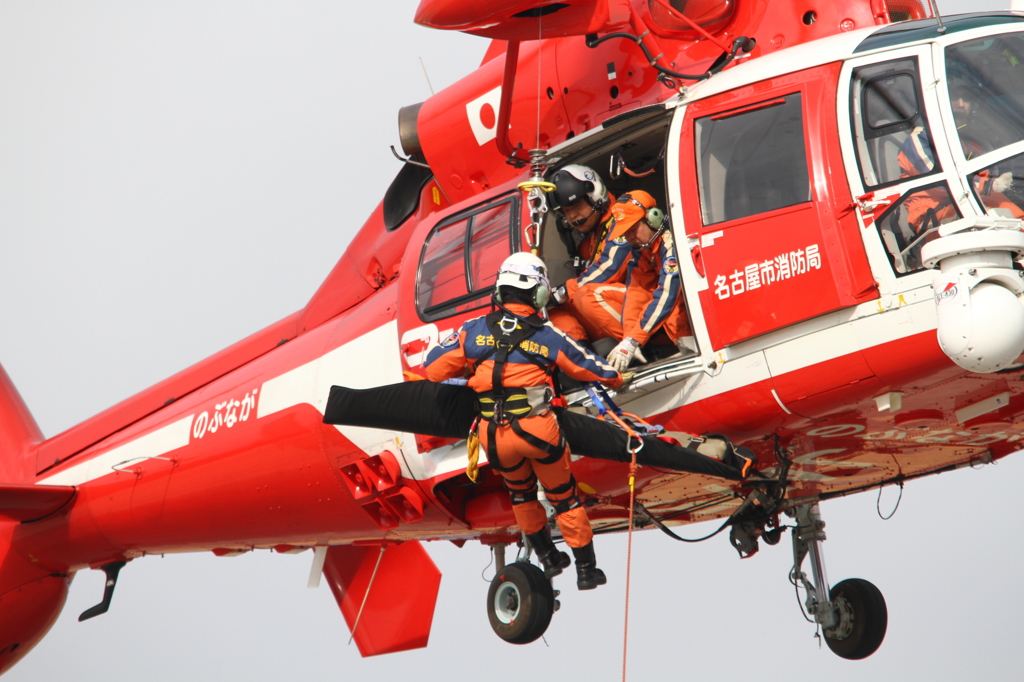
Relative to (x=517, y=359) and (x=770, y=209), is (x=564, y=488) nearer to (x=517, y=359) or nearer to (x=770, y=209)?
(x=517, y=359)

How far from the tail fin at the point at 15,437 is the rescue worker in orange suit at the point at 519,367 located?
6.31m

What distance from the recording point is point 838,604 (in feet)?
25.7

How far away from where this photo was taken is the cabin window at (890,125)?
4828 mm

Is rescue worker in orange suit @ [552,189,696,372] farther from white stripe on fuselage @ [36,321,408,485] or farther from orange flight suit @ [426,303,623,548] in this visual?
white stripe on fuselage @ [36,321,408,485]

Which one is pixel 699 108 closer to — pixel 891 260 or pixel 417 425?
pixel 891 260

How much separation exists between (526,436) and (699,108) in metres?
1.86

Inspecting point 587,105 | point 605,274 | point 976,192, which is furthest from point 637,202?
point 976,192

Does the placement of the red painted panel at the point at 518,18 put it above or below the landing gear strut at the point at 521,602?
above

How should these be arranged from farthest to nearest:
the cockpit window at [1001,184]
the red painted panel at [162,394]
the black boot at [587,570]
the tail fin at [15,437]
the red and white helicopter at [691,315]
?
the tail fin at [15,437], the red painted panel at [162,394], the black boot at [587,570], the red and white helicopter at [691,315], the cockpit window at [1001,184]

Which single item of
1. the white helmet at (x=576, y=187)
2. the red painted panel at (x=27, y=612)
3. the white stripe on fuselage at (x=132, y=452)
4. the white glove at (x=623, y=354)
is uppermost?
the white stripe on fuselage at (x=132, y=452)

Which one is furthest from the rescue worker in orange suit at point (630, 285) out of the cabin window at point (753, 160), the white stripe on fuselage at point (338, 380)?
the white stripe on fuselage at point (338, 380)

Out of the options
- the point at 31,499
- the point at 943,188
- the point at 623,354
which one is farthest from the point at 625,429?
the point at 31,499

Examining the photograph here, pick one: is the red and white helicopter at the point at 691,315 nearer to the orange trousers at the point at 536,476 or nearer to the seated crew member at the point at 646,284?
the seated crew member at the point at 646,284

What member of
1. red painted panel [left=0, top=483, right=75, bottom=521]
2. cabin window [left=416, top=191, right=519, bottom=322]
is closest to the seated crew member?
cabin window [left=416, top=191, right=519, bottom=322]
